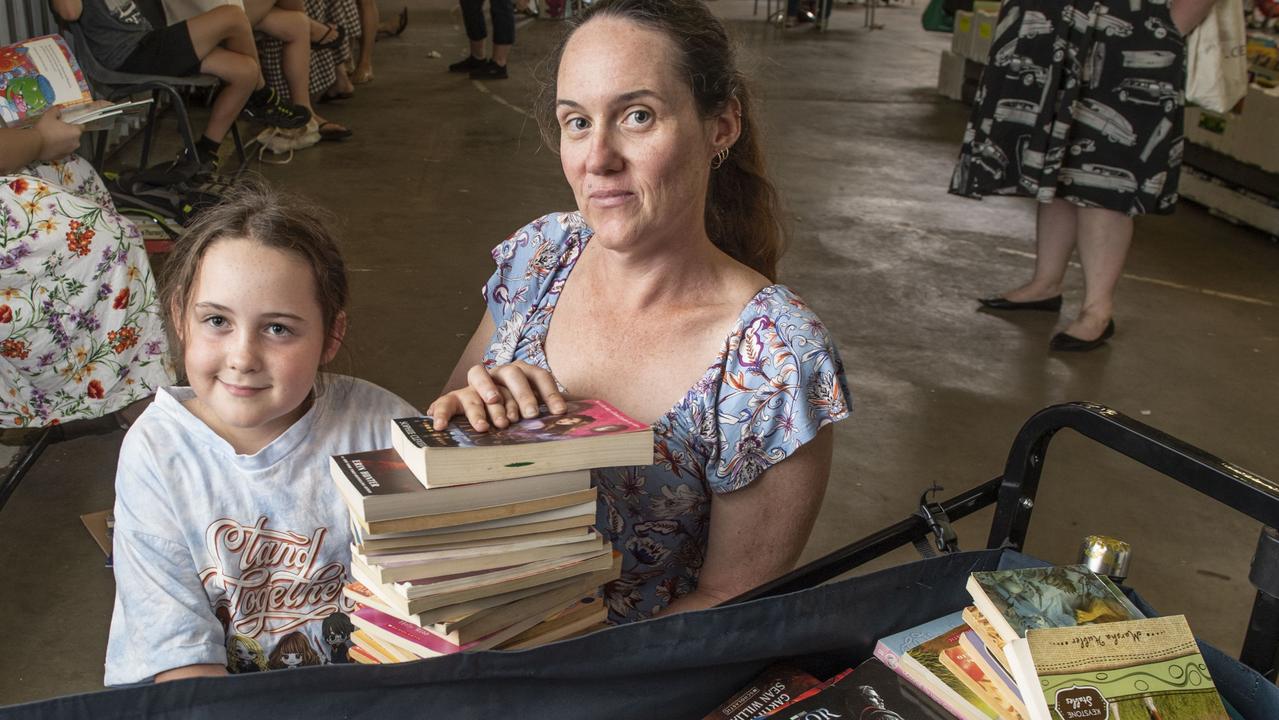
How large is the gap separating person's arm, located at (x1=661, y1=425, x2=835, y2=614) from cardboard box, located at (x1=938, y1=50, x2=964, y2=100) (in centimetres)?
777

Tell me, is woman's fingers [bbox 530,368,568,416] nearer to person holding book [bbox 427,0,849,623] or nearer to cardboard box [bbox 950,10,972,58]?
person holding book [bbox 427,0,849,623]

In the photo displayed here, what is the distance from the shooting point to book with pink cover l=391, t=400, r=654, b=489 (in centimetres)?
104

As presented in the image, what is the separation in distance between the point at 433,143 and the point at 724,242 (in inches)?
202

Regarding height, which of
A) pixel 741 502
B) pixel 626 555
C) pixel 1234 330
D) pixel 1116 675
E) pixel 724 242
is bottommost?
pixel 1234 330

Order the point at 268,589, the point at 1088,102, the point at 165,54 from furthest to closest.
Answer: the point at 165,54 < the point at 1088,102 < the point at 268,589

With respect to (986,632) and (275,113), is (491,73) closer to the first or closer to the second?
(275,113)

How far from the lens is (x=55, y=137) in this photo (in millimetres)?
3162

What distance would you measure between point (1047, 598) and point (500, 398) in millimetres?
587

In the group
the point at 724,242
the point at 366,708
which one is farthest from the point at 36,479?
the point at 366,708

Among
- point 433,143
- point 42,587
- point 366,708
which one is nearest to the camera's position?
point 366,708

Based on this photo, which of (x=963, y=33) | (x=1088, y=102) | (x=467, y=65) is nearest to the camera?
(x=1088, y=102)

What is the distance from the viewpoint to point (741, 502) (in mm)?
1512

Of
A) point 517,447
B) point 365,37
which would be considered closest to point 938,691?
point 517,447

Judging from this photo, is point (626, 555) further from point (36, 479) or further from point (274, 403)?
point (36, 479)
